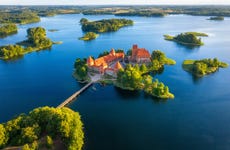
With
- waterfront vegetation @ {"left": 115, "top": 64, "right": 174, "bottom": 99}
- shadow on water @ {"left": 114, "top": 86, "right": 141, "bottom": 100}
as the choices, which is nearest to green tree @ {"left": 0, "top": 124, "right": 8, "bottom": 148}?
shadow on water @ {"left": 114, "top": 86, "right": 141, "bottom": 100}

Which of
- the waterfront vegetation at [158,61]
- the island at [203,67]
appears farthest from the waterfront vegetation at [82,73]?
the island at [203,67]

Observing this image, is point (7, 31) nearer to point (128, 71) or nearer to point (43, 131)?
point (128, 71)

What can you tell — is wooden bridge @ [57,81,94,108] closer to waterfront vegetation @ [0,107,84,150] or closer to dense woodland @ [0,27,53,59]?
waterfront vegetation @ [0,107,84,150]

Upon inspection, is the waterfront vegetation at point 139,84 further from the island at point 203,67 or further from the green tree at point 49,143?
the green tree at point 49,143

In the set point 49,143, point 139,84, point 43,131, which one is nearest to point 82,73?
point 139,84

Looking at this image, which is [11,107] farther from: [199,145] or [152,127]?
[199,145]
